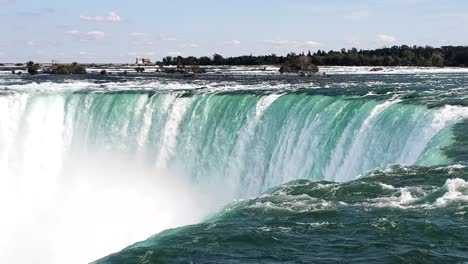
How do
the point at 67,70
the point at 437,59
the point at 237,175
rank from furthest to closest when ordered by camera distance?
the point at 437,59, the point at 67,70, the point at 237,175

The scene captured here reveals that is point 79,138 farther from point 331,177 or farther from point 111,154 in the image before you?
point 331,177

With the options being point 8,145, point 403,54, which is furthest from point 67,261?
point 403,54

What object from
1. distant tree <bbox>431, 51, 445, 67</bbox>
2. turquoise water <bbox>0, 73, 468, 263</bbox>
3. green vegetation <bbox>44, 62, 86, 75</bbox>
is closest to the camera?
turquoise water <bbox>0, 73, 468, 263</bbox>

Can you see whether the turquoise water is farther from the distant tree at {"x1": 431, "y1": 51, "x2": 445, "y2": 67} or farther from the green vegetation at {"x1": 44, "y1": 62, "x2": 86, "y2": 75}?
the distant tree at {"x1": 431, "y1": 51, "x2": 445, "y2": 67}


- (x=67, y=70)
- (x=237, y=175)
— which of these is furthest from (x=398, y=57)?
(x=237, y=175)

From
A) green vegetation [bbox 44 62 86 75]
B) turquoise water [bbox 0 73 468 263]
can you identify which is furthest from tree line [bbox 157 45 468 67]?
turquoise water [bbox 0 73 468 263]

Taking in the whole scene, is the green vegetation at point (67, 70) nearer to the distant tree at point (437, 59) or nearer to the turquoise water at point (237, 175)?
the distant tree at point (437, 59)

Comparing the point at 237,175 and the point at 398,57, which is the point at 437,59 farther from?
the point at 237,175

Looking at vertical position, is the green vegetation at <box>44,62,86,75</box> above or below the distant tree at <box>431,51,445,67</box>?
below

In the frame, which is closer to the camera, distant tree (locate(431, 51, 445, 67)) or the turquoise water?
the turquoise water
